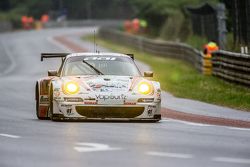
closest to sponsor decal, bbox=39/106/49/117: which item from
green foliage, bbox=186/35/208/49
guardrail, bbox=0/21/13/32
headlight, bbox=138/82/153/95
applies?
headlight, bbox=138/82/153/95

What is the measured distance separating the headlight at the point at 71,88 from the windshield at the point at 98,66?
0.88 metres

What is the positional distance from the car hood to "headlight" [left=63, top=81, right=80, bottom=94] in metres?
0.09

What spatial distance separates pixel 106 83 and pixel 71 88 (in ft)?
1.86

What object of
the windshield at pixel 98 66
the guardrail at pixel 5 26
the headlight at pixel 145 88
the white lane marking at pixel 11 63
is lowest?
the headlight at pixel 145 88

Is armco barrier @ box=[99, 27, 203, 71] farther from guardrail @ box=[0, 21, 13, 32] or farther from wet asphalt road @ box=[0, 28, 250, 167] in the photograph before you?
→ guardrail @ box=[0, 21, 13, 32]

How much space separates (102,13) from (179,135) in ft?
424

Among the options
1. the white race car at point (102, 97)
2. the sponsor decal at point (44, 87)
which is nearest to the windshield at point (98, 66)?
the white race car at point (102, 97)

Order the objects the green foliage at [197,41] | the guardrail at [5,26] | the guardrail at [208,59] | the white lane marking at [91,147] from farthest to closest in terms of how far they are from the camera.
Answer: the guardrail at [5,26] < the green foliage at [197,41] < the guardrail at [208,59] < the white lane marking at [91,147]

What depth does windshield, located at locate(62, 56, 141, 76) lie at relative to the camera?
15859mm

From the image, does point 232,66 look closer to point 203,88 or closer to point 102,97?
point 203,88

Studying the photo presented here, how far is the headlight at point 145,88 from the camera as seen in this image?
49.1 feet

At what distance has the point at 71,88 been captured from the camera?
1484cm

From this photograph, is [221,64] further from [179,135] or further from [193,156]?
[193,156]

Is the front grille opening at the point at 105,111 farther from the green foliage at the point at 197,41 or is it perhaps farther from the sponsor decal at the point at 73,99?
the green foliage at the point at 197,41
